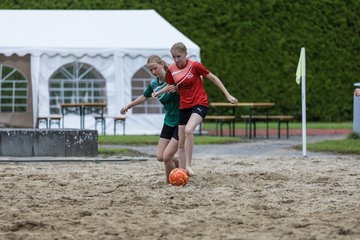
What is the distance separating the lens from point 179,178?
11.0 m

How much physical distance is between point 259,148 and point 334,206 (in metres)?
9.86

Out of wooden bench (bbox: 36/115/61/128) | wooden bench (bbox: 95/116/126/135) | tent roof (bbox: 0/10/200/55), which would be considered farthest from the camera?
wooden bench (bbox: 95/116/126/135)

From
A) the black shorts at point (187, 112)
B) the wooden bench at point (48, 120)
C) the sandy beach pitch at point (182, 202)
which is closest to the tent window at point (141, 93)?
the wooden bench at point (48, 120)

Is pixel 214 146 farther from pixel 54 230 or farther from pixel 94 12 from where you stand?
pixel 54 230

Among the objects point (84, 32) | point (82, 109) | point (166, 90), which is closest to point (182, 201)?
point (166, 90)

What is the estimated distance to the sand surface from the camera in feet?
24.5

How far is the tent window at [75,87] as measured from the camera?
24234mm

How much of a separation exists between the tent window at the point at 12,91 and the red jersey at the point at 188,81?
47.0 feet

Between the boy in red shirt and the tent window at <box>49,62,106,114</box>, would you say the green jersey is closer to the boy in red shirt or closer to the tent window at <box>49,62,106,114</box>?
the boy in red shirt

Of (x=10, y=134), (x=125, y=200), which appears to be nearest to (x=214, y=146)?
(x=10, y=134)

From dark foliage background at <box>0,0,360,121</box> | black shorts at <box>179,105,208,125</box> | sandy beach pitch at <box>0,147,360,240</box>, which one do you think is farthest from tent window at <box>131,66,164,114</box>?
black shorts at <box>179,105,208,125</box>

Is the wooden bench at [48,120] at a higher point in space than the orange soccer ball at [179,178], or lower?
higher

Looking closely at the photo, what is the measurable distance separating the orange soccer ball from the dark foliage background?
16591mm

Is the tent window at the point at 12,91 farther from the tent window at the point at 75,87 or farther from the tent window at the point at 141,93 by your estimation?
the tent window at the point at 141,93
